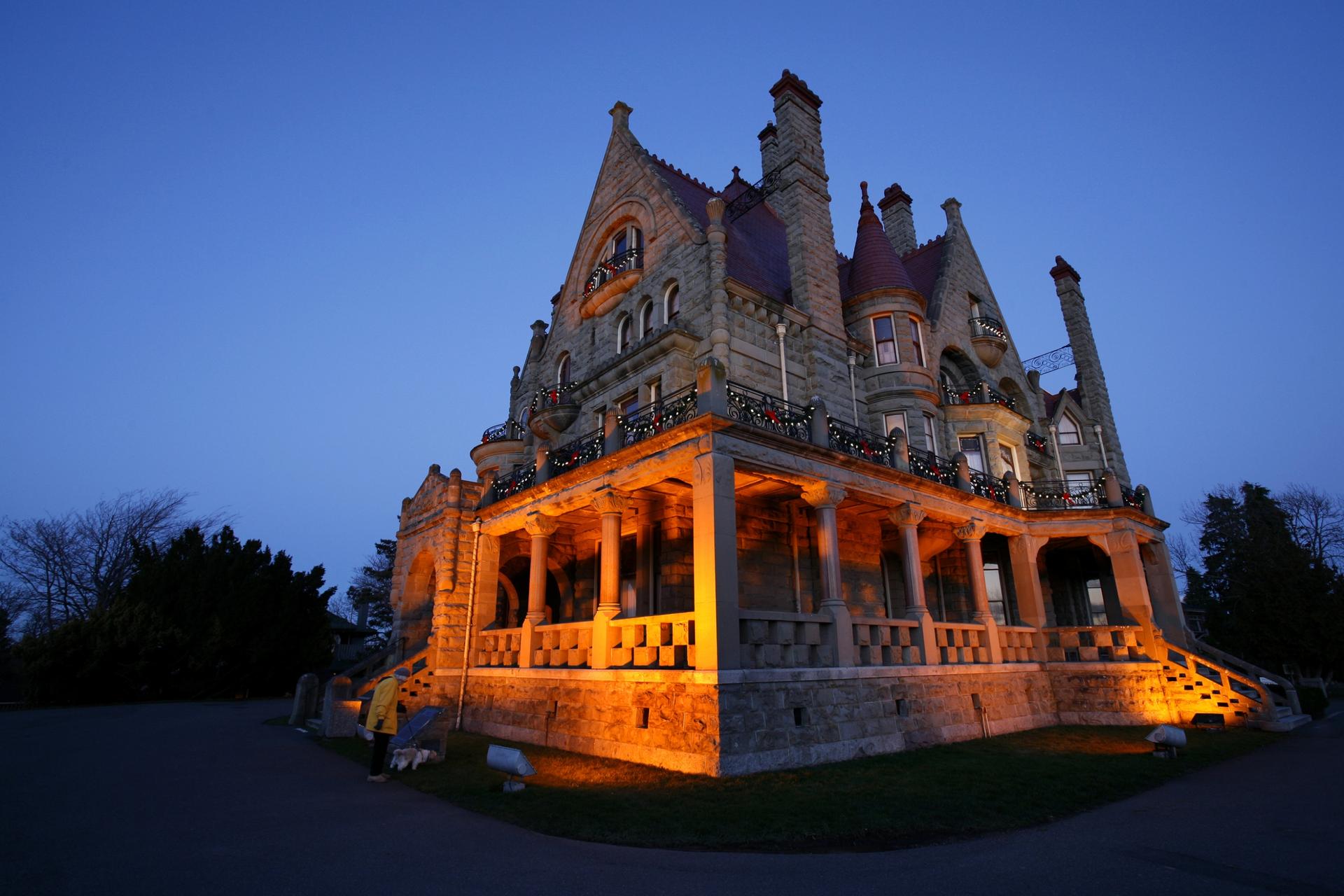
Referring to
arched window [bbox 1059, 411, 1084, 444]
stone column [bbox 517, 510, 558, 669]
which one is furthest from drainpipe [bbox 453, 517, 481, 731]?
arched window [bbox 1059, 411, 1084, 444]

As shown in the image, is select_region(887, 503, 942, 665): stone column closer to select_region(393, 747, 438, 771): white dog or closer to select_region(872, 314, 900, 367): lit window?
select_region(872, 314, 900, 367): lit window

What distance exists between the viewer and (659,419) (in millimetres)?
14391

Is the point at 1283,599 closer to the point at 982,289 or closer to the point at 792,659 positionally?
the point at 982,289

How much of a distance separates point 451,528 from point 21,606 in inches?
1406

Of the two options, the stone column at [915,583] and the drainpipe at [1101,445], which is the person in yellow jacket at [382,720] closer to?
the stone column at [915,583]

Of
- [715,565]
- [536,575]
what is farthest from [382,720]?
[536,575]

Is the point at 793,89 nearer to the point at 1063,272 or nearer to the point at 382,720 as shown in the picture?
the point at 1063,272

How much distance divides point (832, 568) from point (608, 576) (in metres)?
4.73

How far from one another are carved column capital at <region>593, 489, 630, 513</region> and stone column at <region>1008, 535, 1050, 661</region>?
12554mm

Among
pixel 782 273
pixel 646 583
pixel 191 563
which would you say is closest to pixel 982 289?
pixel 782 273

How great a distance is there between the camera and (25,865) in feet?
19.4

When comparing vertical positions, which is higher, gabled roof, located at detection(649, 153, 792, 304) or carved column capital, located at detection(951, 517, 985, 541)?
gabled roof, located at detection(649, 153, 792, 304)

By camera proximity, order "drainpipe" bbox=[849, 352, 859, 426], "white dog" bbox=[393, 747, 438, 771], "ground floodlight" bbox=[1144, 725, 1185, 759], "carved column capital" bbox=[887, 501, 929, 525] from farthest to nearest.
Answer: "drainpipe" bbox=[849, 352, 859, 426]
"carved column capital" bbox=[887, 501, 929, 525]
"ground floodlight" bbox=[1144, 725, 1185, 759]
"white dog" bbox=[393, 747, 438, 771]

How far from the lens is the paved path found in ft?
18.2
